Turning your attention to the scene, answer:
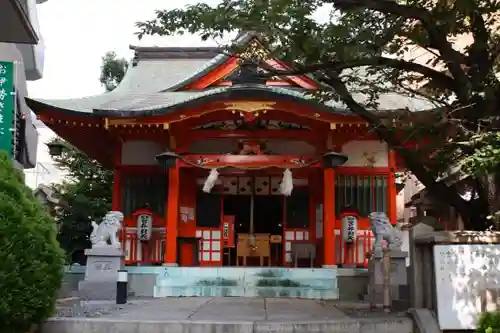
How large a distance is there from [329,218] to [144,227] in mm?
5073

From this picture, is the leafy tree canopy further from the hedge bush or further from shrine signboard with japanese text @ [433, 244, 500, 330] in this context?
the hedge bush

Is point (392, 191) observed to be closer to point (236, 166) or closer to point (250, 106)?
point (236, 166)

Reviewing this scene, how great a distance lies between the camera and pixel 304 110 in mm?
14188

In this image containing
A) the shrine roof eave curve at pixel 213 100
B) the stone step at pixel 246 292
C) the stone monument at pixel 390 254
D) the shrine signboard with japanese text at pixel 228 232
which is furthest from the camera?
the shrine signboard with japanese text at pixel 228 232

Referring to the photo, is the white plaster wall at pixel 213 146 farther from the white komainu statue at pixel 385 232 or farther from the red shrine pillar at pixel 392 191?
the white komainu statue at pixel 385 232

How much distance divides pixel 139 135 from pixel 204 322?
909 cm

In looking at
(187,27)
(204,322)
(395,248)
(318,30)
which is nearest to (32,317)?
(204,322)

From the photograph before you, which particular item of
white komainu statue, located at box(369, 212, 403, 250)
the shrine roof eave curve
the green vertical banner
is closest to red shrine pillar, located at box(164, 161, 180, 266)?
the shrine roof eave curve

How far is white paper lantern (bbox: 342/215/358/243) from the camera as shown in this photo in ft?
49.2

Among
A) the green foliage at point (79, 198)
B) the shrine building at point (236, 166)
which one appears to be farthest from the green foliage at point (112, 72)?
the shrine building at point (236, 166)

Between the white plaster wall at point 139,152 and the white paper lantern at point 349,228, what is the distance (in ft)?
18.4

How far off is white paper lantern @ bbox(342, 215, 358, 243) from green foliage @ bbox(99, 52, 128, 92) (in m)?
15.4

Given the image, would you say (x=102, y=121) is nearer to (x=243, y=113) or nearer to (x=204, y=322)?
(x=243, y=113)

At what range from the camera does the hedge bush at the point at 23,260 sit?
6.11m
